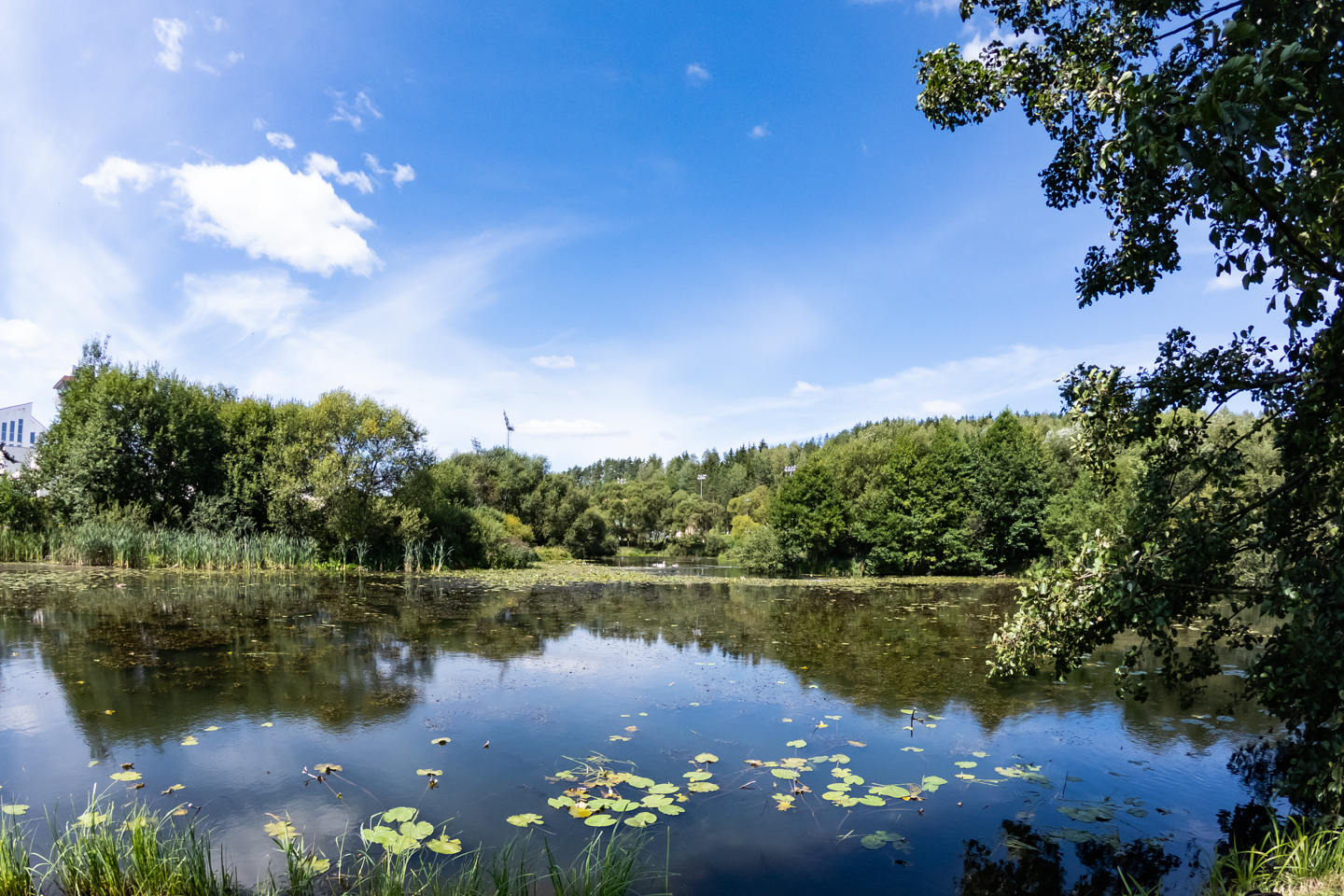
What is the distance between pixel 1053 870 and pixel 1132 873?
55cm

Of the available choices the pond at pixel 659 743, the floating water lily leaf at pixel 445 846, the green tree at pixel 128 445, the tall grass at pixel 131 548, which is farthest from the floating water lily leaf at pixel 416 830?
the green tree at pixel 128 445

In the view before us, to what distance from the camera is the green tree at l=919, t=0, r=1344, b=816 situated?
10.4 ft

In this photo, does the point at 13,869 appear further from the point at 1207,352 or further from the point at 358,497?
the point at 358,497

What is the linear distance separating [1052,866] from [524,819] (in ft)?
12.3

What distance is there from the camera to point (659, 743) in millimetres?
7148

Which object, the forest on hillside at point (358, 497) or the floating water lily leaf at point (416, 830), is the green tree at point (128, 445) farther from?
the floating water lily leaf at point (416, 830)

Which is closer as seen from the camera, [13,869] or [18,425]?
[13,869]

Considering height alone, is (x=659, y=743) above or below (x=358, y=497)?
below

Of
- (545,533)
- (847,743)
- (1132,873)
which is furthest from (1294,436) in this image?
(545,533)

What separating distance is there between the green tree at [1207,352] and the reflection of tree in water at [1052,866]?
1068 mm

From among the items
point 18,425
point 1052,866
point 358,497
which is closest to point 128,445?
point 358,497

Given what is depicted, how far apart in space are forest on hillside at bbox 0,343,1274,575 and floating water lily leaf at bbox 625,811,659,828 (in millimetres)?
14687

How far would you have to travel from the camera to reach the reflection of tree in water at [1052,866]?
445 centimetres

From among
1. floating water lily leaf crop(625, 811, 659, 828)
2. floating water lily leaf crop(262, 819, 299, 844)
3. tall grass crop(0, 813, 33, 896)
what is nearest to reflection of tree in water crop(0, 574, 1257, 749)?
floating water lily leaf crop(262, 819, 299, 844)
